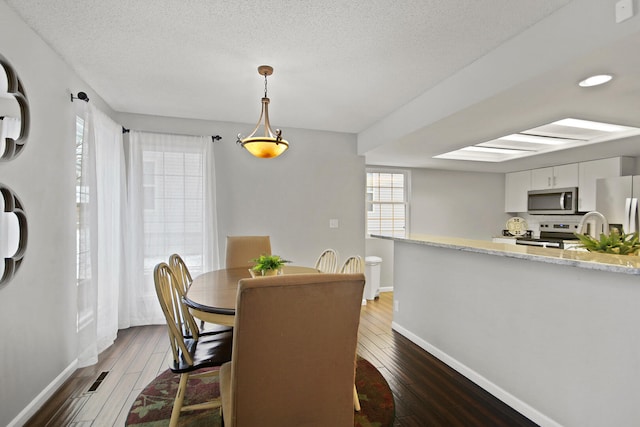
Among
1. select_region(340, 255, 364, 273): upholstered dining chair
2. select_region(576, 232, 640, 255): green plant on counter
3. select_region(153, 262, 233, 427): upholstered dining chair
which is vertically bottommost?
select_region(153, 262, 233, 427): upholstered dining chair

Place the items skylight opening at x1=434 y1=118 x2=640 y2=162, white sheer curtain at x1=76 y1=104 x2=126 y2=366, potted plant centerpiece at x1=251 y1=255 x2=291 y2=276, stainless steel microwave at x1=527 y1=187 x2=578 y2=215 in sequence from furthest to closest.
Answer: stainless steel microwave at x1=527 y1=187 x2=578 y2=215, skylight opening at x1=434 y1=118 x2=640 y2=162, white sheer curtain at x1=76 y1=104 x2=126 y2=366, potted plant centerpiece at x1=251 y1=255 x2=291 y2=276

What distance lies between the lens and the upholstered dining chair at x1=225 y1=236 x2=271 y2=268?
133 inches

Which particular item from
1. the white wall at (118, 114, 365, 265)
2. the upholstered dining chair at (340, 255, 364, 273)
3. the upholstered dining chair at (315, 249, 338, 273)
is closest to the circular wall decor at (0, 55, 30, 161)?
the white wall at (118, 114, 365, 265)

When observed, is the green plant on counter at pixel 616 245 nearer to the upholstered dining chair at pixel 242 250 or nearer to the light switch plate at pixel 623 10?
the light switch plate at pixel 623 10

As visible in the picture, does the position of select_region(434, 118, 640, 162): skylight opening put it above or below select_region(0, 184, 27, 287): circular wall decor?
above

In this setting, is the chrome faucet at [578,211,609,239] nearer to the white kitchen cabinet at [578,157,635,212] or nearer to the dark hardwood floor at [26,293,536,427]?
the white kitchen cabinet at [578,157,635,212]

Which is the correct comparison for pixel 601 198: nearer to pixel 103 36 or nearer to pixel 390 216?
pixel 390 216

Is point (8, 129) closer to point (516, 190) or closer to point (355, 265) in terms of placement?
point (355, 265)

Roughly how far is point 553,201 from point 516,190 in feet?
2.81

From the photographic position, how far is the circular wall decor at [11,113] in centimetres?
183

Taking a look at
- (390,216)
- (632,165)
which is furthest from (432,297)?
(632,165)

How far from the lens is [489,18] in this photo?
198 centimetres

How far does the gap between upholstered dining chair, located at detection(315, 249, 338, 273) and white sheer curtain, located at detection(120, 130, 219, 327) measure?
1379 millimetres

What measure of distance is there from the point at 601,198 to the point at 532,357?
3.47m
